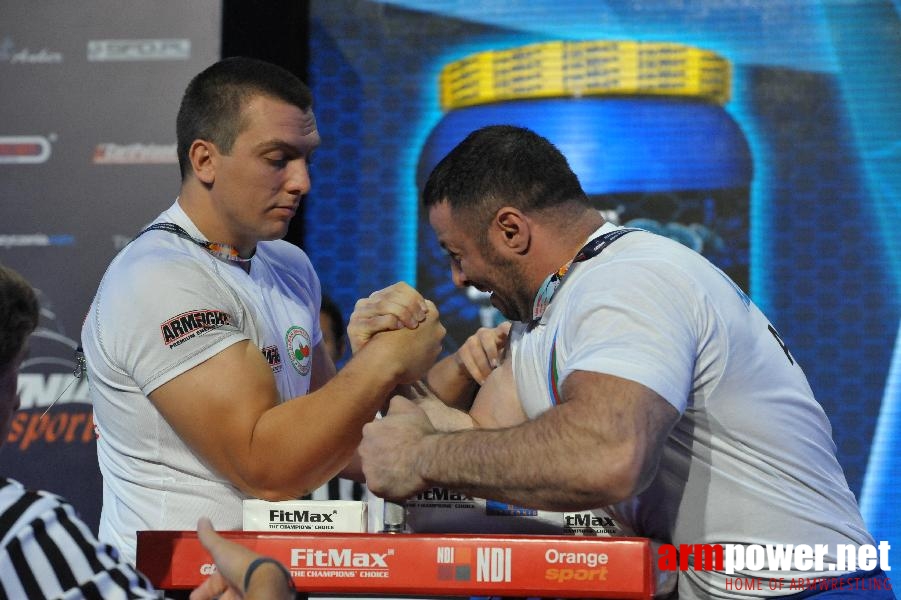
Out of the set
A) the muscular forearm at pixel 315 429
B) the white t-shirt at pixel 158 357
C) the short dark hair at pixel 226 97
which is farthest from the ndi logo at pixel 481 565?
the short dark hair at pixel 226 97

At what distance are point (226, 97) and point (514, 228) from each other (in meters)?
0.71

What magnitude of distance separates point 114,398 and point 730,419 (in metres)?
1.16

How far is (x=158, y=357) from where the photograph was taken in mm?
1979

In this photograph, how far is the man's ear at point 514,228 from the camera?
6.73 feet

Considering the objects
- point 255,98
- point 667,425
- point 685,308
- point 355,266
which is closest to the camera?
point 667,425

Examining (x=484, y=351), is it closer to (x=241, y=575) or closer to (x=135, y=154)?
(x=241, y=575)

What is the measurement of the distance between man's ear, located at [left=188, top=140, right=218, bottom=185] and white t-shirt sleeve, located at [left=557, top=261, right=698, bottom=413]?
882 millimetres

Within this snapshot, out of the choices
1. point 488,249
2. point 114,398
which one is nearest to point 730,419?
point 488,249

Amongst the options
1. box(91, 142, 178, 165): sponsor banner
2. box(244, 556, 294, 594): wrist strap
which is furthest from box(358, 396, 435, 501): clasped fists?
box(91, 142, 178, 165): sponsor banner

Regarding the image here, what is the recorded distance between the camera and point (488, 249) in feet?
6.88

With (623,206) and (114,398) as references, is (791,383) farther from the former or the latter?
(623,206)

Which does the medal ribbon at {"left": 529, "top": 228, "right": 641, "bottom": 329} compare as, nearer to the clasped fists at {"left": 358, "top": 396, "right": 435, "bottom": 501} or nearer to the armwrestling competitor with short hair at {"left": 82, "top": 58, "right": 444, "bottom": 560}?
the armwrestling competitor with short hair at {"left": 82, "top": 58, "right": 444, "bottom": 560}

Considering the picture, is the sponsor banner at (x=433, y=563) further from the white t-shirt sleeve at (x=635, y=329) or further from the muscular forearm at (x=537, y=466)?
the white t-shirt sleeve at (x=635, y=329)

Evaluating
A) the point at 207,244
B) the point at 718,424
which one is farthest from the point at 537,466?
the point at 207,244
